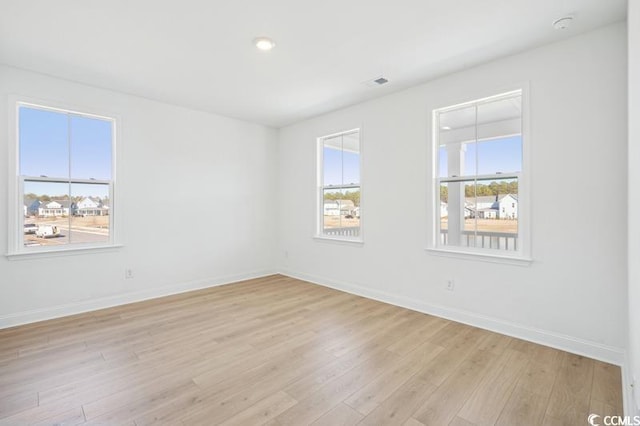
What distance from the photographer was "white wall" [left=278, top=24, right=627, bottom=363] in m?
2.51

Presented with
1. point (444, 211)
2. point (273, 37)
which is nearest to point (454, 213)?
point (444, 211)

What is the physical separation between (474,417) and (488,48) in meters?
2.98

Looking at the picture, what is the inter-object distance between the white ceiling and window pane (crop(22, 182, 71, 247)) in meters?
1.27

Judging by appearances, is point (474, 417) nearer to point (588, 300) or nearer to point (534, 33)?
point (588, 300)

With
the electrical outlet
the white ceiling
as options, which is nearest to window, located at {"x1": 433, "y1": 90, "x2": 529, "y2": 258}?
the electrical outlet

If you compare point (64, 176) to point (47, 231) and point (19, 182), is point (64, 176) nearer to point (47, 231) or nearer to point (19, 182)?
point (19, 182)

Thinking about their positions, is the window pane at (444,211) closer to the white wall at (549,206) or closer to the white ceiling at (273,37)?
the white wall at (549,206)

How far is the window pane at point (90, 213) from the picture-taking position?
375 cm

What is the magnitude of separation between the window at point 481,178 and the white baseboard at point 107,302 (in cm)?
337

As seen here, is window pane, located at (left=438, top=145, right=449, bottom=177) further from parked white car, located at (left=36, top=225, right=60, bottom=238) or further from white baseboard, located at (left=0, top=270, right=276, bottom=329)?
parked white car, located at (left=36, top=225, right=60, bottom=238)

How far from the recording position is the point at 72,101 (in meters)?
3.63

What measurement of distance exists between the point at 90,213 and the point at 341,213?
334cm

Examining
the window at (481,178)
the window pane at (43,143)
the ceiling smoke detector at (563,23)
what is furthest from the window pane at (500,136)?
the window pane at (43,143)

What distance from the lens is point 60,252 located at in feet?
11.7
